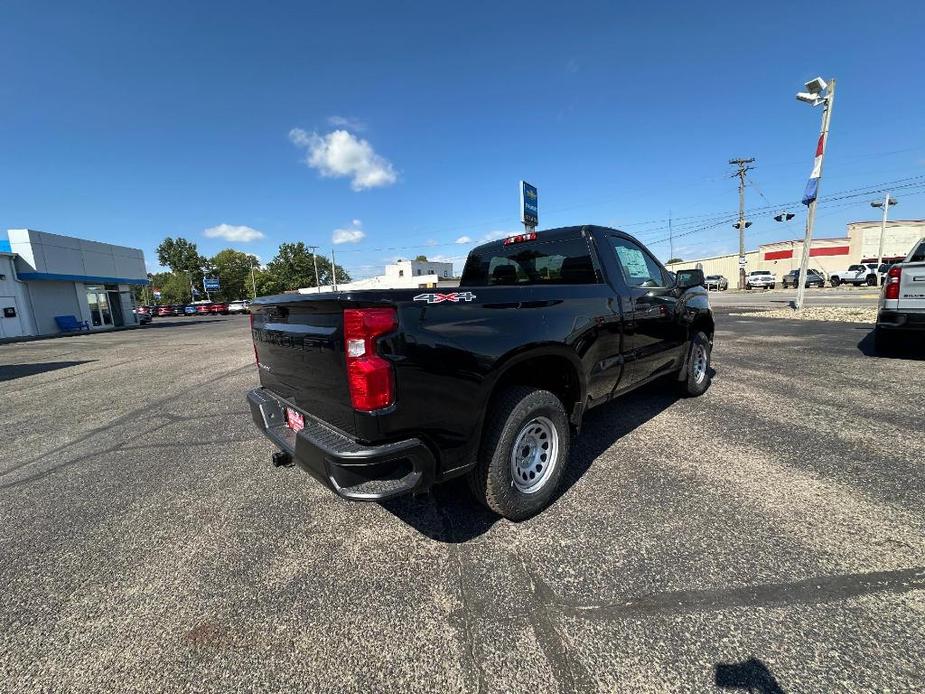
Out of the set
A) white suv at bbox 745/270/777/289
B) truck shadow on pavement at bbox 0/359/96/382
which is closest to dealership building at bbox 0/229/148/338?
truck shadow on pavement at bbox 0/359/96/382

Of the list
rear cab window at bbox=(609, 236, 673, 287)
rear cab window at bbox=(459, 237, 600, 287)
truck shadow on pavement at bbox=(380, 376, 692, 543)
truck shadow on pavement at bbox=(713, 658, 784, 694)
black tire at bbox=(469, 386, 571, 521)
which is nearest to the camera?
truck shadow on pavement at bbox=(713, 658, 784, 694)

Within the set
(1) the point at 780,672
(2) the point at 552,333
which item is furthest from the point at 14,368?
(1) the point at 780,672

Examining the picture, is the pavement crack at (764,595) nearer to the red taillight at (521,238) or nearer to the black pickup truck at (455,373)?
the black pickup truck at (455,373)

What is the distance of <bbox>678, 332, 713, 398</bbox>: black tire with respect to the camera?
479 centimetres

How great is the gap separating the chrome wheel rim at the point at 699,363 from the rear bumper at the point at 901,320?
3.33 meters

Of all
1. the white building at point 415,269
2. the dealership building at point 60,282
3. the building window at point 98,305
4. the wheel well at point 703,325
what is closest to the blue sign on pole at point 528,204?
the wheel well at point 703,325

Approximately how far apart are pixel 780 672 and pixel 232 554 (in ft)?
9.06

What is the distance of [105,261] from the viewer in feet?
95.1

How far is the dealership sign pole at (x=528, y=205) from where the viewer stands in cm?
1264

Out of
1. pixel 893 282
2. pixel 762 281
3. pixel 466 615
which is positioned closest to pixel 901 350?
pixel 893 282

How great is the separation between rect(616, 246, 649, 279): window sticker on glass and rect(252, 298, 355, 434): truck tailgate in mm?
2760

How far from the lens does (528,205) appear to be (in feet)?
43.0

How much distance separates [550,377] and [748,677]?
1.85m

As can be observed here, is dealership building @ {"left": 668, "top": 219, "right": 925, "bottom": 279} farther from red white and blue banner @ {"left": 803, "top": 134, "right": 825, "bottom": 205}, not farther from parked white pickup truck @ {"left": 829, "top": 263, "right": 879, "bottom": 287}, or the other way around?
red white and blue banner @ {"left": 803, "top": 134, "right": 825, "bottom": 205}
